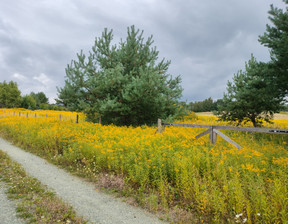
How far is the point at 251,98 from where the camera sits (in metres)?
9.45

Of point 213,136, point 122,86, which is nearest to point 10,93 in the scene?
point 122,86

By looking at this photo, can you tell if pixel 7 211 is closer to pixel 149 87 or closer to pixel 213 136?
pixel 213 136

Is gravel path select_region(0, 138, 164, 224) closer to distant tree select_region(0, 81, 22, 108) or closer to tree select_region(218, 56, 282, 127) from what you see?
tree select_region(218, 56, 282, 127)

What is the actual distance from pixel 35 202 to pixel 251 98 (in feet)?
34.4

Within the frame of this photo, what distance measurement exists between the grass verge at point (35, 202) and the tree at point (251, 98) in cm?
961

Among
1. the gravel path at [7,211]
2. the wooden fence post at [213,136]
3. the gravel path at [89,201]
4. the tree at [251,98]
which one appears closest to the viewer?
the gravel path at [7,211]

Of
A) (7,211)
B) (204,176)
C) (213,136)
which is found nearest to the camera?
(7,211)

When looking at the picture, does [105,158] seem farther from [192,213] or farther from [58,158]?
[192,213]

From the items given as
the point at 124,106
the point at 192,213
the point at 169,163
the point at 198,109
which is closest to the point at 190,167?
the point at 169,163

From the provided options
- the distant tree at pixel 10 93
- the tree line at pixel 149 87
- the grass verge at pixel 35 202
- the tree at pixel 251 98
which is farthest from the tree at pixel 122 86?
the distant tree at pixel 10 93

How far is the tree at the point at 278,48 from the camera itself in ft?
24.9

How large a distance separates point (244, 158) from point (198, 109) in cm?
7898

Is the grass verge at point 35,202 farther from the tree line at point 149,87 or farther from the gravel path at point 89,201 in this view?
the tree line at point 149,87

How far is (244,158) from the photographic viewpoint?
14.7 ft
